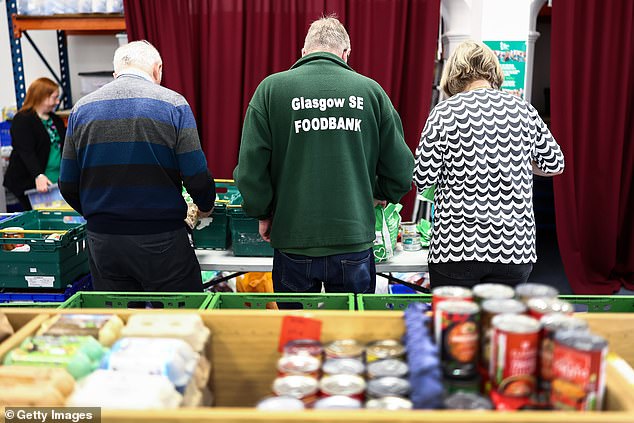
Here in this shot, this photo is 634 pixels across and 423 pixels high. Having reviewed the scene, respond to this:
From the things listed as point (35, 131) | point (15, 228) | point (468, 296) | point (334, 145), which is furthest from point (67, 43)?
point (468, 296)

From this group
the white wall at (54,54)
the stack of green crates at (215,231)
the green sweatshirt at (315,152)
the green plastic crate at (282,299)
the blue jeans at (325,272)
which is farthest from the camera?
the white wall at (54,54)

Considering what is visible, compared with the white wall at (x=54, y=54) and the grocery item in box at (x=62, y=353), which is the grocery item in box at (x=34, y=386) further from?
the white wall at (x=54, y=54)

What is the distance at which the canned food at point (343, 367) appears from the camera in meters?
1.30

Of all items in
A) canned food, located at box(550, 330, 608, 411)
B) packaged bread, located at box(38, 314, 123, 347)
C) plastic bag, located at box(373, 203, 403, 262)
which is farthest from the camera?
plastic bag, located at box(373, 203, 403, 262)

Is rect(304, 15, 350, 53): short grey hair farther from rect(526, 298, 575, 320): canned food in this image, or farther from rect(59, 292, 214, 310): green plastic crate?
rect(526, 298, 575, 320): canned food

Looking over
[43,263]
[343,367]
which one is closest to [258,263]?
[43,263]

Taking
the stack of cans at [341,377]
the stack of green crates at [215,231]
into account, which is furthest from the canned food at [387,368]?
the stack of green crates at [215,231]

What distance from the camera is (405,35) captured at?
14.0 feet

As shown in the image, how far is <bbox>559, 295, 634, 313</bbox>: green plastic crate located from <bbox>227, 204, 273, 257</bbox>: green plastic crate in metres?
1.58

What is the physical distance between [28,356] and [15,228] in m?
2.17

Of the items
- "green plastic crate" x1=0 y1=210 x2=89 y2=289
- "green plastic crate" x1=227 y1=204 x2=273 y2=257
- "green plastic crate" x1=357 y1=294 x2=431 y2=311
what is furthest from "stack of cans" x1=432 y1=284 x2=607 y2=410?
"green plastic crate" x1=0 y1=210 x2=89 y2=289

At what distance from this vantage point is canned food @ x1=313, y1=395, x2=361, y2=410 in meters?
1.18

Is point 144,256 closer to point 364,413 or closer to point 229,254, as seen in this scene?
point 229,254

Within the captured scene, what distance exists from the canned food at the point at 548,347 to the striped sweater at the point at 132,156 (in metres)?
1.71
